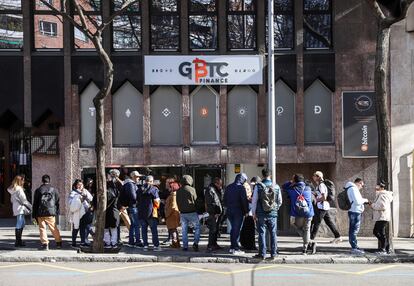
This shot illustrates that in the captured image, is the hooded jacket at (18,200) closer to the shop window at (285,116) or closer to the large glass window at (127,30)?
the large glass window at (127,30)

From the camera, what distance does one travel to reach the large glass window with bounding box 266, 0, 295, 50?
19141 millimetres

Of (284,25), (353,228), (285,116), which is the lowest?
(353,228)

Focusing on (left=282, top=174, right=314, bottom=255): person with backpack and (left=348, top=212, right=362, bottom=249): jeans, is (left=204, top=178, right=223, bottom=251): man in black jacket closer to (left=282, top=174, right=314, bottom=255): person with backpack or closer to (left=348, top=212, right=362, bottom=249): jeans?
(left=282, top=174, right=314, bottom=255): person with backpack

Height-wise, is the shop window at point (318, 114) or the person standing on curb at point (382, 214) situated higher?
the shop window at point (318, 114)

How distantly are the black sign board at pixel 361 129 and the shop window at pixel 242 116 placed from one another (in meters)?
2.55

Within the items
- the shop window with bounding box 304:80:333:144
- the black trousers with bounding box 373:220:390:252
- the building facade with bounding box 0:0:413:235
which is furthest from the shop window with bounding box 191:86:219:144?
the black trousers with bounding box 373:220:390:252

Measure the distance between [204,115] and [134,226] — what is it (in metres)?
4.49

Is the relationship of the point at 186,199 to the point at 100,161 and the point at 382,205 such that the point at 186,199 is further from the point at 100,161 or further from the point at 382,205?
the point at 382,205

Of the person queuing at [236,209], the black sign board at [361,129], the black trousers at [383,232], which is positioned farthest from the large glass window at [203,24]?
the black trousers at [383,232]

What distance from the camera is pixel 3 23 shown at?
1880cm

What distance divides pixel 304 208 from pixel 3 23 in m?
9.89

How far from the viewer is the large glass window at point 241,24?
62.6 ft

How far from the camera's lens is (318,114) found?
62.6 feet

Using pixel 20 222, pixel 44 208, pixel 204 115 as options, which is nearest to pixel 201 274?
pixel 44 208
